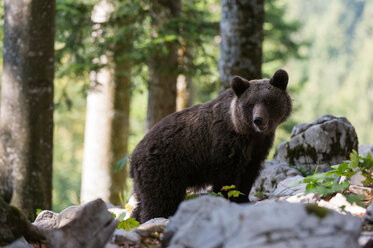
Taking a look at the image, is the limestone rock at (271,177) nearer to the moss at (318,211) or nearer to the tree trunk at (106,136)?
the moss at (318,211)

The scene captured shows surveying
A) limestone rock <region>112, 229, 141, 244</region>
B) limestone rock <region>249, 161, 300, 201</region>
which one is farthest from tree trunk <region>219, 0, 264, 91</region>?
limestone rock <region>112, 229, 141, 244</region>

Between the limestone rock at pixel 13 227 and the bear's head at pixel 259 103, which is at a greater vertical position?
the bear's head at pixel 259 103

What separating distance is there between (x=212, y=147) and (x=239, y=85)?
772 mm

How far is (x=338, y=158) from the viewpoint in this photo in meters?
6.39

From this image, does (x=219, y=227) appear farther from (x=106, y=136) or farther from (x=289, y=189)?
→ (x=106, y=136)

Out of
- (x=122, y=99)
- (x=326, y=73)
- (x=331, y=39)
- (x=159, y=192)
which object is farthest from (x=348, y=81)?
(x=159, y=192)

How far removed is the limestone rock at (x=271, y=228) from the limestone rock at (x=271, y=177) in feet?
11.8

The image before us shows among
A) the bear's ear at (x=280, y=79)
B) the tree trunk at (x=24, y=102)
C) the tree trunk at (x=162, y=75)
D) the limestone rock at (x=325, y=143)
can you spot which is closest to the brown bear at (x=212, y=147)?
the bear's ear at (x=280, y=79)

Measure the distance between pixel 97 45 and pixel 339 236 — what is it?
29.0ft

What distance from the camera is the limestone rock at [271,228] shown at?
2273 millimetres

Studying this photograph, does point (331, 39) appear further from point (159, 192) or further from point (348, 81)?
point (159, 192)

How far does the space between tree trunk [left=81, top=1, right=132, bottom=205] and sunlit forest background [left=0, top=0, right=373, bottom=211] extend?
48cm

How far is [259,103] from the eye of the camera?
494 centimetres

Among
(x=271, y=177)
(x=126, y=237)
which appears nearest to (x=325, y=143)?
(x=271, y=177)
